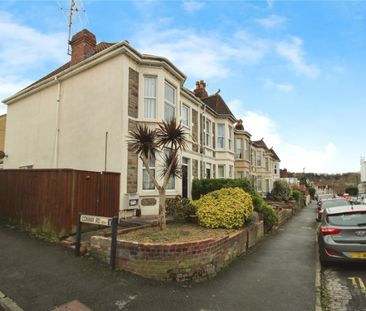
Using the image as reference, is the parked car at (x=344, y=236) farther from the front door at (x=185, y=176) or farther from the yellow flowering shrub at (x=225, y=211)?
the front door at (x=185, y=176)

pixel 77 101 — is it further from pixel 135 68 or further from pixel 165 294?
pixel 165 294

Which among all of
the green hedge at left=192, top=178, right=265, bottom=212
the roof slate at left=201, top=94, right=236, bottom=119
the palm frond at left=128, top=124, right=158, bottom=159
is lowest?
the green hedge at left=192, top=178, right=265, bottom=212

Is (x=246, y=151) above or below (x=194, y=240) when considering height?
above

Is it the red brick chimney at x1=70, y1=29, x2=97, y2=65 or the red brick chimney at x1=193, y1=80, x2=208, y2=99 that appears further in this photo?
the red brick chimney at x1=193, y1=80, x2=208, y2=99

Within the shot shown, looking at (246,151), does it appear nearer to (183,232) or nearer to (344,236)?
(183,232)

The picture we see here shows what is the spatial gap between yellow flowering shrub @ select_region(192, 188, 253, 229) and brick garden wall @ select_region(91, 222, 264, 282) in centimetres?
229

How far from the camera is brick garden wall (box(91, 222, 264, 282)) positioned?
19.9 feet

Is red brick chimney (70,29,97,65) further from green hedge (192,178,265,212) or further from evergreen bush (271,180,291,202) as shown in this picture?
evergreen bush (271,180,291,202)

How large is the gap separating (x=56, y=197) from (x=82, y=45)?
9.57 meters

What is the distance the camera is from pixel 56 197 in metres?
8.50

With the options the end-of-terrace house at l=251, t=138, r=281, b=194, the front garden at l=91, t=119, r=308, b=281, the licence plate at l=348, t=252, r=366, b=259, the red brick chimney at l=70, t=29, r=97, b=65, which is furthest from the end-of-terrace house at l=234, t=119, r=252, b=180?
the licence plate at l=348, t=252, r=366, b=259

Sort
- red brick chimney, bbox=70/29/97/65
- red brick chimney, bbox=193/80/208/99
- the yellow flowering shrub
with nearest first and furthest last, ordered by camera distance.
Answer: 1. the yellow flowering shrub
2. red brick chimney, bbox=70/29/97/65
3. red brick chimney, bbox=193/80/208/99

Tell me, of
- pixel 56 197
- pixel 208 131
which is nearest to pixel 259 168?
pixel 208 131

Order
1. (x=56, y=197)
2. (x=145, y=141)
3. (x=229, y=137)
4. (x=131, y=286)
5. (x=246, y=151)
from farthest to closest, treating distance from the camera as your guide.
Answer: (x=246, y=151) < (x=229, y=137) < (x=56, y=197) < (x=145, y=141) < (x=131, y=286)
